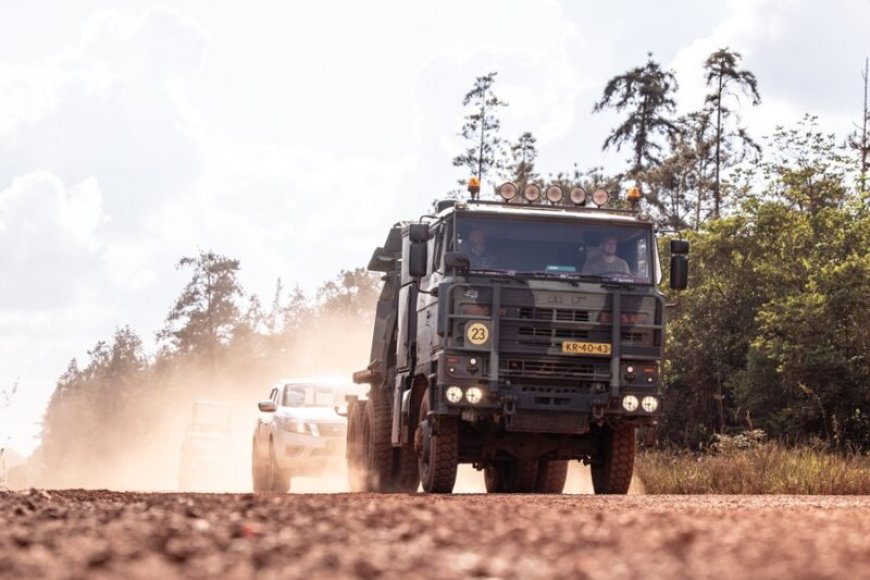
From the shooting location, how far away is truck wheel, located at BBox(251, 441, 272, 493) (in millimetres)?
22000

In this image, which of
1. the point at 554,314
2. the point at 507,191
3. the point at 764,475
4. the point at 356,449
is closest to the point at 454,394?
the point at 554,314

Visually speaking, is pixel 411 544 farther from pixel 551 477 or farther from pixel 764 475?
pixel 551 477

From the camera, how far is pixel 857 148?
51531 mm

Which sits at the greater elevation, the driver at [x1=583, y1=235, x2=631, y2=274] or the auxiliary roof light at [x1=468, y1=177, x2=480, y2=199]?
the auxiliary roof light at [x1=468, y1=177, x2=480, y2=199]

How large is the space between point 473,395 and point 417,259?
1.65 meters

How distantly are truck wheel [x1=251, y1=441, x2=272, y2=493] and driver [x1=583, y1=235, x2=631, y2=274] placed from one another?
26.7 ft

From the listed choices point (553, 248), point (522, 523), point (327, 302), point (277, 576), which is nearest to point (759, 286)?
point (553, 248)

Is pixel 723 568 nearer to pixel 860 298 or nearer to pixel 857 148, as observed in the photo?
pixel 860 298

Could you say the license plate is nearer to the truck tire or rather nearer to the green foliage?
the truck tire

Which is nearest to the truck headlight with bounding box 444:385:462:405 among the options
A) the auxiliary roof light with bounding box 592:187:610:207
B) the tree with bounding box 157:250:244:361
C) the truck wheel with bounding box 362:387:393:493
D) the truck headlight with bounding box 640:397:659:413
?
the truck headlight with bounding box 640:397:659:413

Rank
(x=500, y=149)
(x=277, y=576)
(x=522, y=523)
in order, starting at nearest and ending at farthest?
(x=277, y=576) < (x=522, y=523) < (x=500, y=149)

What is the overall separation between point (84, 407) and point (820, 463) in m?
121

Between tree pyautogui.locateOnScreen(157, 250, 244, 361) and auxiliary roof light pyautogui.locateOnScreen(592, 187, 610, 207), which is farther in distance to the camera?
tree pyautogui.locateOnScreen(157, 250, 244, 361)

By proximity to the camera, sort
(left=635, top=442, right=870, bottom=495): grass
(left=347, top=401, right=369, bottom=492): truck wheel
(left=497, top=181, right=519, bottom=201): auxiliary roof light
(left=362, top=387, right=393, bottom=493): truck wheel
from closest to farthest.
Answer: (left=497, top=181, right=519, bottom=201): auxiliary roof light < (left=635, top=442, right=870, bottom=495): grass < (left=362, top=387, right=393, bottom=493): truck wheel < (left=347, top=401, right=369, bottom=492): truck wheel
